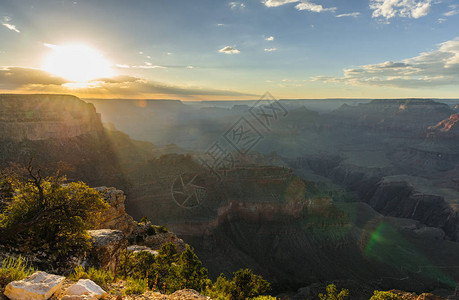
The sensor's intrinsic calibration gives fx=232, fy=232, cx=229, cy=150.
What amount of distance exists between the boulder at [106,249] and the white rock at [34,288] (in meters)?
5.57

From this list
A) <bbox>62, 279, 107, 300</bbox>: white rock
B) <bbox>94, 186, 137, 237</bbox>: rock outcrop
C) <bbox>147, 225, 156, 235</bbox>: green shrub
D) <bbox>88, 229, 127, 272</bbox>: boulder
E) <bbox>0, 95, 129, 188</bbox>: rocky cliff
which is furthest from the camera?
<bbox>0, 95, 129, 188</bbox>: rocky cliff

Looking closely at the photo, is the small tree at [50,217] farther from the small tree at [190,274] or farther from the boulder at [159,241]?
the boulder at [159,241]

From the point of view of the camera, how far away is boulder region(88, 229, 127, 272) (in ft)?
43.4

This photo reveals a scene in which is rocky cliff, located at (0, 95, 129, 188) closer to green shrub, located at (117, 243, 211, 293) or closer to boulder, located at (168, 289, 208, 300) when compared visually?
green shrub, located at (117, 243, 211, 293)

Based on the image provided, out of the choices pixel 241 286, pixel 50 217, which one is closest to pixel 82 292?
pixel 50 217

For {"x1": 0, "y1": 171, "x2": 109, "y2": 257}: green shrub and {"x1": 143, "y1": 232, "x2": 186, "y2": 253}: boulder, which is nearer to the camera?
{"x1": 0, "y1": 171, "x2": 109, "y2": 257}: green shrub

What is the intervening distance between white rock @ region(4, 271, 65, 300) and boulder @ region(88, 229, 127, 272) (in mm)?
5568

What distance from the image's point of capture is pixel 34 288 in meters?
7.26

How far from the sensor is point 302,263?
5731cm

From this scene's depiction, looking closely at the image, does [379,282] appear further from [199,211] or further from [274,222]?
[199,211]

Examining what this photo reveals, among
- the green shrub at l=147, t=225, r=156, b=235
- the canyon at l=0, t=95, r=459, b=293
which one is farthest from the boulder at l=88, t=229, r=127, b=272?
the canyon at l=0, t=95, r=459, b=293

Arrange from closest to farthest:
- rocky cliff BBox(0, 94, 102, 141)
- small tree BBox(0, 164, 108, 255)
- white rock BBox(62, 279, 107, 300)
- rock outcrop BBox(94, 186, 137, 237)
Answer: white rock BBox(62, 279, 107, 300) → small tree BBox(0, 164, 108, 255) → rock outcrop BBox(94, 186, 137, 237) → rocky cliff BBox(0, 94, 102, 141)

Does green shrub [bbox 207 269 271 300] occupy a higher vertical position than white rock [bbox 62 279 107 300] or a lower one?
lower

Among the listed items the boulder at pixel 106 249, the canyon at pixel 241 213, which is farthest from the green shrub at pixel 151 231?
the boulder at pixel 106 249
